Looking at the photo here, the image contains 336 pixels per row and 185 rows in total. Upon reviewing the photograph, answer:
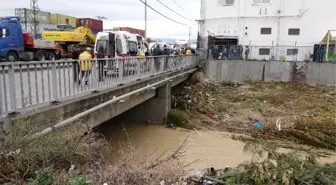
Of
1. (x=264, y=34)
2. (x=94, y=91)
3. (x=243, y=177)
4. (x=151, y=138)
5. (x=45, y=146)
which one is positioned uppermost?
(x=264, y=34)

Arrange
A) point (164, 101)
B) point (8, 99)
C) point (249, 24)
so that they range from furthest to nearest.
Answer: point (249, 24) → point (164, 101) → point (8, 99)

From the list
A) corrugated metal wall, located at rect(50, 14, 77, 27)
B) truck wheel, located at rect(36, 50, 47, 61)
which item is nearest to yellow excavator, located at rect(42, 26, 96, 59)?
truck wheel, located at rect(36, 50, 47, 61)

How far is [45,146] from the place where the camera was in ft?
15.0

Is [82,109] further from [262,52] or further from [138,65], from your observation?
[262,52]

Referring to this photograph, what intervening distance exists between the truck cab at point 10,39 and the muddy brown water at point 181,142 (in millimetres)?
11970

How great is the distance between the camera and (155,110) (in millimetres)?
14250

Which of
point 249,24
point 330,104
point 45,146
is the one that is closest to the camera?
point 45,146

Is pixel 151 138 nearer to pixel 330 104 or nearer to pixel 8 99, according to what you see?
pixel 8 99

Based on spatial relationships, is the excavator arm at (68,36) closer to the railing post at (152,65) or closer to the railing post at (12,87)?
the railing post at (152,65)

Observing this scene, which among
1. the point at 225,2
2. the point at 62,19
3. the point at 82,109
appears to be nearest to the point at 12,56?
the point at 82,109

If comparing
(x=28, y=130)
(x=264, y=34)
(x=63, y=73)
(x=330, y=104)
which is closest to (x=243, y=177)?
(x=28, y=130)

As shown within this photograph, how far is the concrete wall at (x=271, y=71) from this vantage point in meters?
23.2

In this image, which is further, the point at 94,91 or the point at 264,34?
the point at 264,34

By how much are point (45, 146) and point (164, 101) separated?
9689 mm
